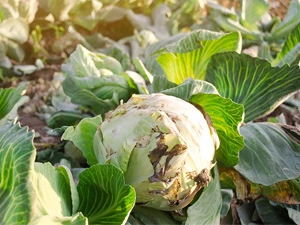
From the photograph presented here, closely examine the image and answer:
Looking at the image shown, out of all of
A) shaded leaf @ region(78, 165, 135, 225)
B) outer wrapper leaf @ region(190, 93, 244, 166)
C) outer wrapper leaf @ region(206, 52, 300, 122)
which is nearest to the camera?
shaded leaf @ region(78, 165, 135, 225)

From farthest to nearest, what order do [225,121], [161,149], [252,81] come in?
[252,81]
[225,121]
[161,149]

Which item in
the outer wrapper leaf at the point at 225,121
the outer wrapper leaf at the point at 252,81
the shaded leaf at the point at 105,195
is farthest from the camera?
the outer wrapper leaf at the point at 252,81

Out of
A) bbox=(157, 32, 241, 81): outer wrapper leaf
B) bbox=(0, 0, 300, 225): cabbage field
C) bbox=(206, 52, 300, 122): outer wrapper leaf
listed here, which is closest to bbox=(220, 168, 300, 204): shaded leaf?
bbox=(0, 0, 300, 225): cabbage field

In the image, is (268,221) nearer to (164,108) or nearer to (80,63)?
(164,108)

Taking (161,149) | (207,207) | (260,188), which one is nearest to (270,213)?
(260,188)

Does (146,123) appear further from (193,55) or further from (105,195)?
(193,55)

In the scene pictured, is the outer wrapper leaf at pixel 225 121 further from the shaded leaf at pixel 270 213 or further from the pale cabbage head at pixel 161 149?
the shaded leaf at pixel 270 213

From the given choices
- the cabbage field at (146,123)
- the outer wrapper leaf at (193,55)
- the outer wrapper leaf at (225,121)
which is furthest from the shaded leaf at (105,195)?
the outer wrapper leaf at (193,55)

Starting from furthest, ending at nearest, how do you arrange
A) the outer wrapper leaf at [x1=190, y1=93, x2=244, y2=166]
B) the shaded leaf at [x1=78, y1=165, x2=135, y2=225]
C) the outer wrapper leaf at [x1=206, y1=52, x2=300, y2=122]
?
the outer wrapper leaf at [x1=206, y1=52, x2=300, y2=122]
the outer wrapper leaf at [x1=190, y1=93, x2=244, y2=166]
the shaded leaf at [x1=78, y1=165, x2=135, y2=225]

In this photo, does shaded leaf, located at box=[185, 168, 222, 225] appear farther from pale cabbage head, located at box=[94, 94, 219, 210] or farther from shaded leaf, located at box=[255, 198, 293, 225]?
shaded leaf, located at box=[255, 198, 293, 225]
